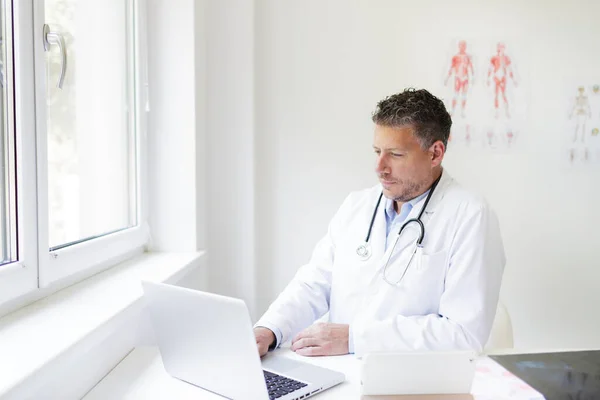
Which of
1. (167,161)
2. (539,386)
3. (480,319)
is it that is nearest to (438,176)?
(480,319)

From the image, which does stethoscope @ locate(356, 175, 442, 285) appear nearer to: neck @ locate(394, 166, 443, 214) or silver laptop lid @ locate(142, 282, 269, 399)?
neck @ locate(394, 166, 443, 214)

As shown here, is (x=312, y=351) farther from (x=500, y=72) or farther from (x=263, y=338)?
(x=500, y=72)

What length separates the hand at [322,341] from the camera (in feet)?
4.66

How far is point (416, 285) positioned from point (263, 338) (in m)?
0.48

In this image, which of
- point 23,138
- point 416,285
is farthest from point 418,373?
point 23,138

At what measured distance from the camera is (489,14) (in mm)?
2527

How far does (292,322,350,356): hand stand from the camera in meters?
1.42

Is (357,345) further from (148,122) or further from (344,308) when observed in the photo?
(148,122)

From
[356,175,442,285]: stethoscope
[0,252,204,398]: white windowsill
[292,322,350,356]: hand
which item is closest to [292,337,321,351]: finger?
[292,322,350,356]: hand

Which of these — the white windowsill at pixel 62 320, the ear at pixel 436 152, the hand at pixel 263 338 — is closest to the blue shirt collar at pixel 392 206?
the ear at pixel 436 152

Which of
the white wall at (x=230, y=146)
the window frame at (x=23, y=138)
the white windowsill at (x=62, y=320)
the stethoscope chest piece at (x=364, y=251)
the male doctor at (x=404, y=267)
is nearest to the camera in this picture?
the white windowsill at (x=62, y=320)

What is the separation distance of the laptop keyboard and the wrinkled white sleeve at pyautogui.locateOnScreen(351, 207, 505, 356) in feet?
0.93

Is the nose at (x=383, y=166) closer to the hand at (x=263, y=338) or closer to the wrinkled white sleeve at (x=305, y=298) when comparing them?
the wrinkled white sleeve at (x=305, y=298)

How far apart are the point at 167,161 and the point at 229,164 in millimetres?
433
